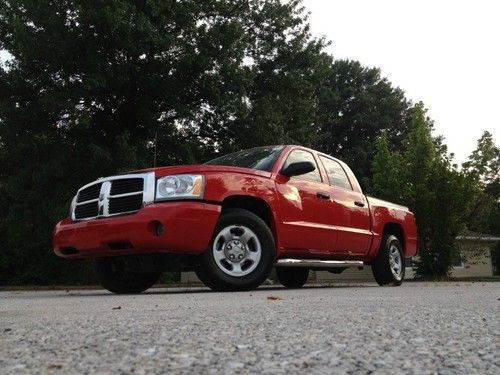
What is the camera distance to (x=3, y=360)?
7.34ft

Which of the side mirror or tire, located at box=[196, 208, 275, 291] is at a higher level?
the side mirror

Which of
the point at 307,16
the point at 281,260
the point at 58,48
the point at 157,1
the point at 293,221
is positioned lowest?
the point at 281,260

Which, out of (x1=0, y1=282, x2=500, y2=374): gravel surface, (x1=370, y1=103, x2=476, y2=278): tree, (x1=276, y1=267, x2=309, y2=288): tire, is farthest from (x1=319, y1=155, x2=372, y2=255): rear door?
(x1=370, y1=103, x2=476, y2=278): tree

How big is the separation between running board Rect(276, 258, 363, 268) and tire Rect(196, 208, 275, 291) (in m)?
0.50

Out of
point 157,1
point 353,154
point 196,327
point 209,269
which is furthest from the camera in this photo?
point 353,154

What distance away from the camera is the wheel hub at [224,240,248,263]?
6.50 m

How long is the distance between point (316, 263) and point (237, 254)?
4.70ft

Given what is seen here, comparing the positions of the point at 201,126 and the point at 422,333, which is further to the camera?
the point at 201,126

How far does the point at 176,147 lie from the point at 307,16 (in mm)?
7211

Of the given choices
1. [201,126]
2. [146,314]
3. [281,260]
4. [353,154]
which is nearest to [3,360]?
[146,314]

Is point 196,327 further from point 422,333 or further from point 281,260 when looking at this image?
point 281,260

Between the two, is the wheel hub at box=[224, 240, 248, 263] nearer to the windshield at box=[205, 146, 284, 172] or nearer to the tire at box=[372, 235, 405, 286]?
the windshield at box=[205, 146, 284, 172]

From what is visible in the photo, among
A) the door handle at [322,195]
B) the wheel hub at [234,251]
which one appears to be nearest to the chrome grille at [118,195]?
the wheel hub at [234,251]

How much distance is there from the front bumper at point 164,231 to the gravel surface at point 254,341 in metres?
1.98
